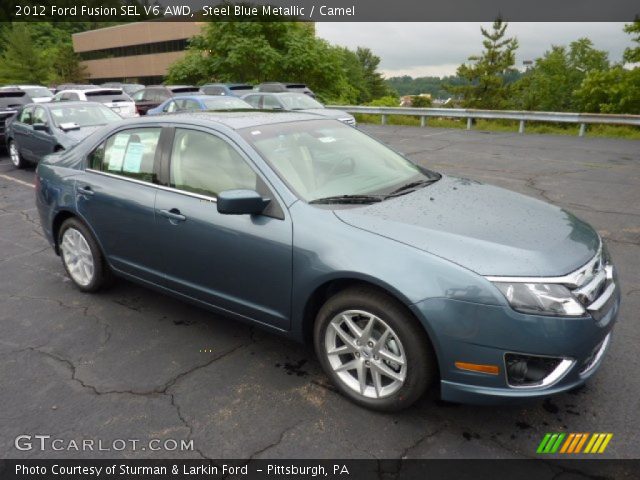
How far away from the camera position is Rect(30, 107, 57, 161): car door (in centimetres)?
981

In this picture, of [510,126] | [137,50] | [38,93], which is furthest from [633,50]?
[137,50]

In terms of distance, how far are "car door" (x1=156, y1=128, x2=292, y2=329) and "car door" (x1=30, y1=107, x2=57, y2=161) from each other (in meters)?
7.42

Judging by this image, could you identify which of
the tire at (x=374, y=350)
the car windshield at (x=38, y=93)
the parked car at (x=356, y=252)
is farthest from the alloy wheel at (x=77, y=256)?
the car windshield at (x=38, y=93)

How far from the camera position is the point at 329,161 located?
357 centimetres

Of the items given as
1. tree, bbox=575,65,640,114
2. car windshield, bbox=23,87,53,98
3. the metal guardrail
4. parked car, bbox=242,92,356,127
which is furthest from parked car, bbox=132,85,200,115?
tree, bbox=575,65,640,114

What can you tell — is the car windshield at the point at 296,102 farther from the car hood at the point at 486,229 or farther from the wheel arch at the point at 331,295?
the wheel arch at the point at 331,295

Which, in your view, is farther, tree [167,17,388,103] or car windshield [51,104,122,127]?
tree [167,17,388,103]

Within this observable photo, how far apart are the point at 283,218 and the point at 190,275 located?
960 mm

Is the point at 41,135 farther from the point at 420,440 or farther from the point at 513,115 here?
the point at 513,115

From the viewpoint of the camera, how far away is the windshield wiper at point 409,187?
10.9 feet

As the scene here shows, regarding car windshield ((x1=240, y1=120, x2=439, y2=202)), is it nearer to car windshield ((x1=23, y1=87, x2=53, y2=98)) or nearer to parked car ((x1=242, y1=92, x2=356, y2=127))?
parked car ((x1=242, y1=92, x2=356, y2=127))

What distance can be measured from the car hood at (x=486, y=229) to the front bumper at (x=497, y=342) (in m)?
0.22

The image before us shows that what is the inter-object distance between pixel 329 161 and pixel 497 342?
1737mm
